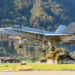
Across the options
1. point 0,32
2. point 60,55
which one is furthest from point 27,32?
point 60,55

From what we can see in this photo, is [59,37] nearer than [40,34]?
No

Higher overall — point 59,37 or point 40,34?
point 40,34

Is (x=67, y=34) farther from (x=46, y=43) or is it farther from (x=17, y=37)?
(x=17, y=37)

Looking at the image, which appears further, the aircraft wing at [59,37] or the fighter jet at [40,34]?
the aircraft wing at [59,37]

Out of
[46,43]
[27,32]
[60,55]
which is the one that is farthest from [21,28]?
[60,55]

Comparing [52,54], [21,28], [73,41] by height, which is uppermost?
[21,28]

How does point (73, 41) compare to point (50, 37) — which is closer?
point (50, 37)

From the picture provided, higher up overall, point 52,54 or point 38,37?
point 38,37

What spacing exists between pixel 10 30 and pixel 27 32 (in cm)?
303

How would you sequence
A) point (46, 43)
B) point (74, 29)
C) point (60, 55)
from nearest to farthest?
point (74, 29), point (46, 43), point (60, 55)

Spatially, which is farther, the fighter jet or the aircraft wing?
the aircraft wing

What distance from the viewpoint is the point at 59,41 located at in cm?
5153

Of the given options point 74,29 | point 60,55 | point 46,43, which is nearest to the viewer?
point 74,29

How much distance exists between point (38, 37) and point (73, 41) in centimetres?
748
